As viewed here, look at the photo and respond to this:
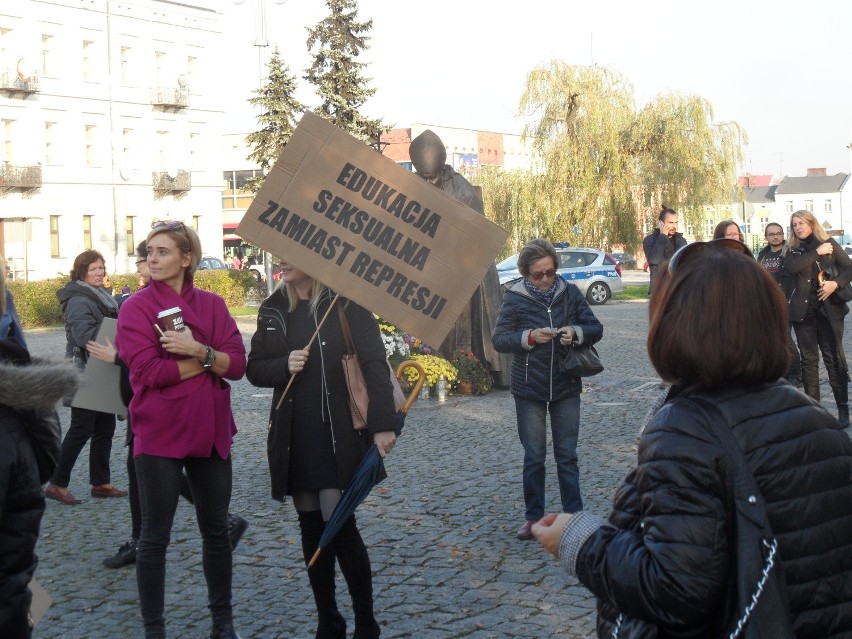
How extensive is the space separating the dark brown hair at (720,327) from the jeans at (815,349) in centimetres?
818

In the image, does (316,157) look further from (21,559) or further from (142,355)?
(21,559)

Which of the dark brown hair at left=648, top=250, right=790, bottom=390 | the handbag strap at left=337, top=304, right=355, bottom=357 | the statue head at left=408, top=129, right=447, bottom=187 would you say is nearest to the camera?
the dark brown hair at left=648, top=250, right=790, bottom=390

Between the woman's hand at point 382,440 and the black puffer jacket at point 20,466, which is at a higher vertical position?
the black puffer jacket at point 20,466

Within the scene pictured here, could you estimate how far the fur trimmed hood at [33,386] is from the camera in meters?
2.71

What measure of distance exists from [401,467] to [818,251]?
4304mm

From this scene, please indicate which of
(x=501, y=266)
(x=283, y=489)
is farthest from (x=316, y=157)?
(x=501, y=266)

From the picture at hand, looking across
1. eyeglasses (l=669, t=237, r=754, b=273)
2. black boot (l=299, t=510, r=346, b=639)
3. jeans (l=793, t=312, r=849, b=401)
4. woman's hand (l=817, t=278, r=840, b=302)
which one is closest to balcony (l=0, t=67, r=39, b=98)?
jeans (l=793, t=312, r=849, b=401)

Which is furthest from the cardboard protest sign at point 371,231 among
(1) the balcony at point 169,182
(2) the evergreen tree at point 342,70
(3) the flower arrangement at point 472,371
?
(1) the balcony at point 169,182

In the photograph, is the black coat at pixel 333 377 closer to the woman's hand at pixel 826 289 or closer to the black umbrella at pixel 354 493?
the black umbrella at pixel 354 493

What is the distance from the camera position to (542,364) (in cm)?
655

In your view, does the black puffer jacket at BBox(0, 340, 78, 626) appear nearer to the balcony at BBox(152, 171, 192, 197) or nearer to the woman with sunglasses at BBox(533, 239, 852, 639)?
the woman with sunglasses at BBox(533, 239, 852, 639)

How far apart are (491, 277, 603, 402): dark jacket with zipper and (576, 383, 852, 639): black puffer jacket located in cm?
428

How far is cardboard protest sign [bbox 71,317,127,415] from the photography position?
6.31 metres

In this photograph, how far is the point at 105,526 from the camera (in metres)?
7.29
